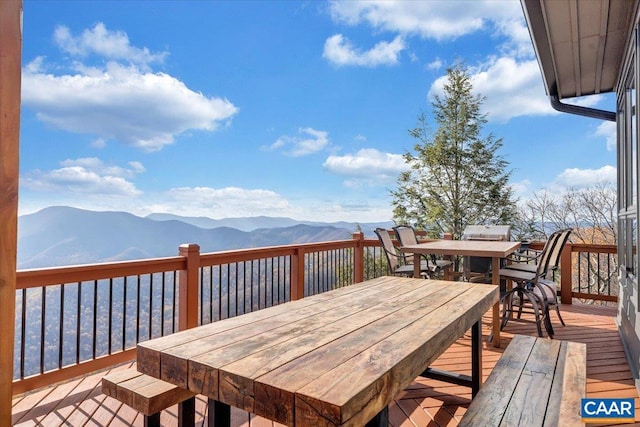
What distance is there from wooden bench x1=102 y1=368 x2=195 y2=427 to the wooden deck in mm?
667

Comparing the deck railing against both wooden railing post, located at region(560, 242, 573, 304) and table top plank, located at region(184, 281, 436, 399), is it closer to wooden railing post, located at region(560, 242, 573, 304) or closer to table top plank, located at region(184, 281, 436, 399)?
wooden railing post, located at region(560, 242, 573, 304)

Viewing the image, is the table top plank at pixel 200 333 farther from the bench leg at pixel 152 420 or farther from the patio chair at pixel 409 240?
the patio chair at pixel 409 240

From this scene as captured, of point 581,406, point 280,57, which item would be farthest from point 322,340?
point 280,57

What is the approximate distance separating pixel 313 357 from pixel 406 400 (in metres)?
1.65

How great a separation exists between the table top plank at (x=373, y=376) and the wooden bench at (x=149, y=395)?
841mm

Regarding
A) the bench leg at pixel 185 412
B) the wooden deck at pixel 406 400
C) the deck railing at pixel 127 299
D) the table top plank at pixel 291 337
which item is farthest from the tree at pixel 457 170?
the bench leg at pixel 185 412

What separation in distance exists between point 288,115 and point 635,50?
18665mm

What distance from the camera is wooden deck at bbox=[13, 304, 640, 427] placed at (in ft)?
7.04

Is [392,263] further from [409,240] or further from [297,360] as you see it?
[297,360]

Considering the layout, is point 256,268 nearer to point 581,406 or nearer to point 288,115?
point 581,406

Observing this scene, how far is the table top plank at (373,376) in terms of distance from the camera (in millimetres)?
786

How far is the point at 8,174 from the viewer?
1.57 m

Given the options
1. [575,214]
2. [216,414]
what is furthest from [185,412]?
[575,214]

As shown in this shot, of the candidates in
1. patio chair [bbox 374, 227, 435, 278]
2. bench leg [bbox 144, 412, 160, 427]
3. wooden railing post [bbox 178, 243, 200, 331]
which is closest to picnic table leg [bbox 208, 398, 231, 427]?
bench leg [bbox 144, 412, 160, 427]
